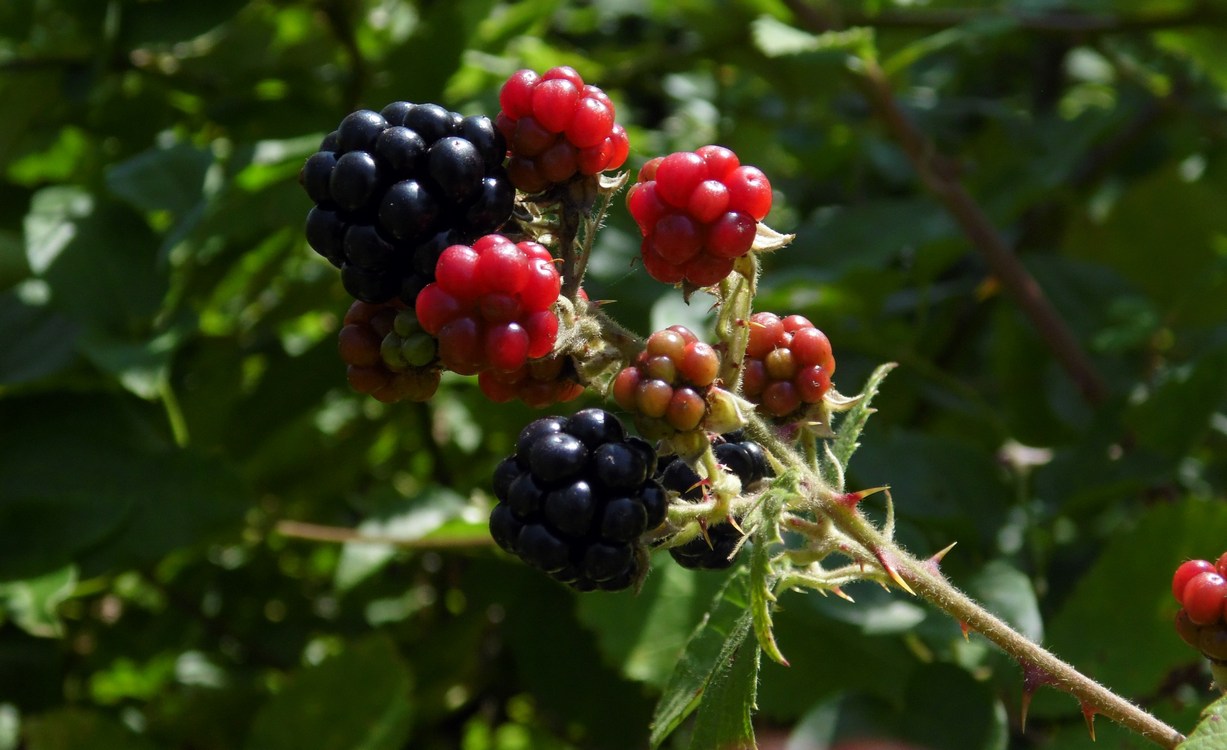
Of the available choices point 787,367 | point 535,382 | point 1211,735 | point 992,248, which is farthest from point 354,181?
point 992,248

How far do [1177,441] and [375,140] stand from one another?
195 cm

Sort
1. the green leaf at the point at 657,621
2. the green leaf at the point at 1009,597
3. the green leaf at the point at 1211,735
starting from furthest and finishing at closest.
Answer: the green leaf at the point at 657,621 < the green leaf at the point at 1009,597 < the green leaf at the point at 1211,735

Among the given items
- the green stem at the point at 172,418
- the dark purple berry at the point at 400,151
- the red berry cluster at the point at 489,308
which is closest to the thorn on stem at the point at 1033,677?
the red berry cluster at the point at 489,308

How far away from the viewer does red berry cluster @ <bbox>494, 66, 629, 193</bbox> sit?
1.38 m

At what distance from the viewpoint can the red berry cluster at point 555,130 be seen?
138 cm

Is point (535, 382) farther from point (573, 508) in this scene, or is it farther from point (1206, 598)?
point (1206, 598)

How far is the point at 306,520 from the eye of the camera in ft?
10.1

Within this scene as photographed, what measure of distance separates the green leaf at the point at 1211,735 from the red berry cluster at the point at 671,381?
2.06 ft

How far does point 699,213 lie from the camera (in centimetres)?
136

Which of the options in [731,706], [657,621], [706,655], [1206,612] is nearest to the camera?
[731,706]

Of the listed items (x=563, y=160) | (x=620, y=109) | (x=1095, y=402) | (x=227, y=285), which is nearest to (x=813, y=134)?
(x=620, y=109)

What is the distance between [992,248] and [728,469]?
1731mm

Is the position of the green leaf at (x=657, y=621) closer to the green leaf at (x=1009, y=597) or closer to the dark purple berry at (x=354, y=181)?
the green leaf at (x=1009, y=597)

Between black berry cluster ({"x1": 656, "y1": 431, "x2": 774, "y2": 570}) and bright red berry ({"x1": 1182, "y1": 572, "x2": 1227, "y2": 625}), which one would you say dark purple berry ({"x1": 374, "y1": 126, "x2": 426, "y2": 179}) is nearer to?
black berry cluster ({"x1": 656, "y1": 431, "x2": 774, "y2": 570})
